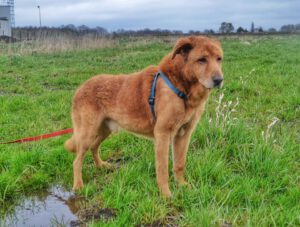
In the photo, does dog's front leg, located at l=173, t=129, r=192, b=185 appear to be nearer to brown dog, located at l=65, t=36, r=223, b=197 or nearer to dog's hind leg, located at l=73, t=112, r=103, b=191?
brown dog, located at l=65, t=36, r=223, b=197

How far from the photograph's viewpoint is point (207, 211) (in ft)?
11.5

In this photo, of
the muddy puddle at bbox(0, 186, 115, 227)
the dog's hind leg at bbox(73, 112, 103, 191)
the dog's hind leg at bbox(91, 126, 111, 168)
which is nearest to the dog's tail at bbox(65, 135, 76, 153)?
the dog's hind leg at bbox(73, 112, 103, 191)

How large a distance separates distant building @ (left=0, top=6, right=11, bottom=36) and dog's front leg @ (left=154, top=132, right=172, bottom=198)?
50515 mm

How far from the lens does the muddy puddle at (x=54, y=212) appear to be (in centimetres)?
376

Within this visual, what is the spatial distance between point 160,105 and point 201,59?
2.18 ft

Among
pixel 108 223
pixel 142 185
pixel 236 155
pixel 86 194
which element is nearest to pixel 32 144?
pixel 86 194

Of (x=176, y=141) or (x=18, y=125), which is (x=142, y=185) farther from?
(x=18, y=125)

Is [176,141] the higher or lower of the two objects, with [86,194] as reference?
higher

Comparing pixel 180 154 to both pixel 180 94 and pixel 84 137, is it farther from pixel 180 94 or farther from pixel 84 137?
pixel 84 137

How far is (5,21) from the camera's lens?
5200 cm

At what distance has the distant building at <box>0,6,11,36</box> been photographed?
50.6 metres

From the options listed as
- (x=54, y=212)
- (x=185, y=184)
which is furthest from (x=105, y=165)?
(x=185, y=184)

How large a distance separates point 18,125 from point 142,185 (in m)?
3.64

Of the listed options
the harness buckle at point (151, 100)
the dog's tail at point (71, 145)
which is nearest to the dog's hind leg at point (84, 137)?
the dog's tail at point (71, 145)
